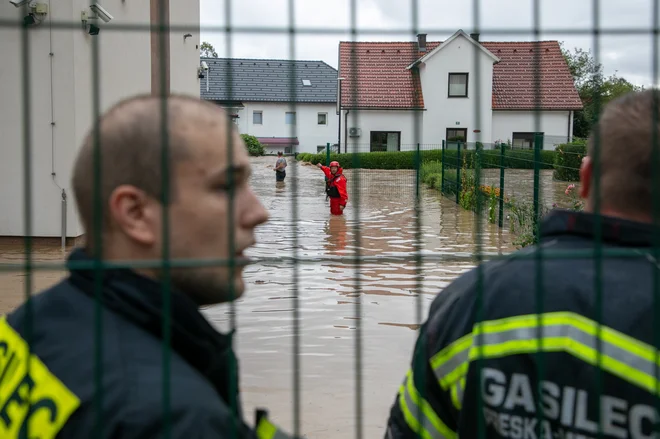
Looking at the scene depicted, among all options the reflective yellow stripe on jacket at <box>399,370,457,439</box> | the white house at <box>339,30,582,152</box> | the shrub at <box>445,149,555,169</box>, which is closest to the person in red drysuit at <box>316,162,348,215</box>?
the shrub at <box>445,149,555,169</box>

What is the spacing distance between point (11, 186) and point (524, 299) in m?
11.6

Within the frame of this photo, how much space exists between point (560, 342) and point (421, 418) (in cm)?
35

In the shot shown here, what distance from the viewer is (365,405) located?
540cm

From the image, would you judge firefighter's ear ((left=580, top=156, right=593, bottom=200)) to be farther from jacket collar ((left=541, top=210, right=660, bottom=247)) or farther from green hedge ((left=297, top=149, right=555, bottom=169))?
green hedge ((left=297, top=149, right=555, bottom=169))

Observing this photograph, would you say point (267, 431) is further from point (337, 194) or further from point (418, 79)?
Result: point (337, 194)

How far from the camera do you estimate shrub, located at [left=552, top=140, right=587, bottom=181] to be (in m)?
10.7

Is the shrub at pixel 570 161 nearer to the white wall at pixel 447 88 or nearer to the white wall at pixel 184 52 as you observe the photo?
the white wall at pixel 447 88

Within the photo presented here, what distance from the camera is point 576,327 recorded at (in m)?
1.62

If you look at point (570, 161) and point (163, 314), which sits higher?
point (570, 161)

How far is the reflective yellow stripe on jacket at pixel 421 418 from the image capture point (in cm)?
179

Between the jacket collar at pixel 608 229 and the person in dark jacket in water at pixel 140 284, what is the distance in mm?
684

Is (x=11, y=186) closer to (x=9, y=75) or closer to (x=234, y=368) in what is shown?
(x=9, y=75)

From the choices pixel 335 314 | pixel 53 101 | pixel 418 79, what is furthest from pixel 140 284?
pixel 53 101

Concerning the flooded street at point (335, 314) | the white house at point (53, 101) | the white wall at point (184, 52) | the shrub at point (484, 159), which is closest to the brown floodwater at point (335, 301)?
the flooded street at point (335, 314)
